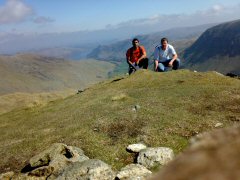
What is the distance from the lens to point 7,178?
20.0 m

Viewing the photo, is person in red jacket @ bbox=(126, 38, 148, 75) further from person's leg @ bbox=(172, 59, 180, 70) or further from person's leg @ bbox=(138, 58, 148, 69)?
person's leg @ bbox=(172, 59, 180, 70)

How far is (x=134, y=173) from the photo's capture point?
53.9 ft

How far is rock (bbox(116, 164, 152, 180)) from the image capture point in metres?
15.7

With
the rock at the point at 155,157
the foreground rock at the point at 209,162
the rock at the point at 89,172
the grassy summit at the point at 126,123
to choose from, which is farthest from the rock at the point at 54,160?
the foreground rock at the point at 209,162

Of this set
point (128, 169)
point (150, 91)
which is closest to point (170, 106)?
point (150, 91)

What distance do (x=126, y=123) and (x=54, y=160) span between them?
668cm

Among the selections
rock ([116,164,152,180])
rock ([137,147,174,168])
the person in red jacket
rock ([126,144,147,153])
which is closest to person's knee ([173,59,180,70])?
the person in red jacket

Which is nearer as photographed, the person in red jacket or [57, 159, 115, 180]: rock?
[57, 159, 115, 180]: rock

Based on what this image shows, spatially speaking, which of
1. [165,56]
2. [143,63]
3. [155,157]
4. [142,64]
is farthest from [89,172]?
[142,64]

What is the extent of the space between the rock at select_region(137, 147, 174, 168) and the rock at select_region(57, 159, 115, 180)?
7.69 ft

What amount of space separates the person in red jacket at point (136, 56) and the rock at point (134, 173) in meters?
27.2

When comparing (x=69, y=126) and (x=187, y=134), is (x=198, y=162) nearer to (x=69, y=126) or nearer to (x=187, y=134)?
(x=187, y=134)

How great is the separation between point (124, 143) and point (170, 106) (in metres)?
7.59

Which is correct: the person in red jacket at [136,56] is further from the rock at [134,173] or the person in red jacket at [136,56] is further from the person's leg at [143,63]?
the rock at [134,173]
